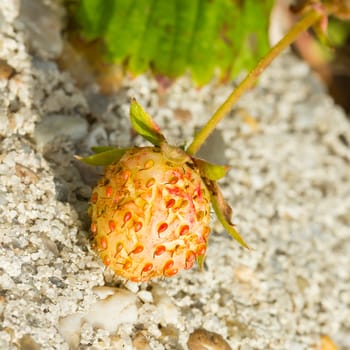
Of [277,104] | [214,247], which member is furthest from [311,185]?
[214,247]

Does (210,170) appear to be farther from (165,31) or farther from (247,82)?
(165,31)

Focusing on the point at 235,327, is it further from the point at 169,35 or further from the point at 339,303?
the point at 169,35

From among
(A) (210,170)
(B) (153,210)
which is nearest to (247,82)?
(A) (210,170)

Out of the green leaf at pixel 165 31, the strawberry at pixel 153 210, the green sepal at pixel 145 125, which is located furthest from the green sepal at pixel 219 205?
the green leaf at pixel 165 31

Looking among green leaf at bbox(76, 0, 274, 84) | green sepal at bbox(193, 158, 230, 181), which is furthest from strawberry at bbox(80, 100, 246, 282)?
green leaf at bbox(76, 0, 274, 84)

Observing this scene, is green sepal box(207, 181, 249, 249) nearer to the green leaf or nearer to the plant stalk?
the plant stalk
